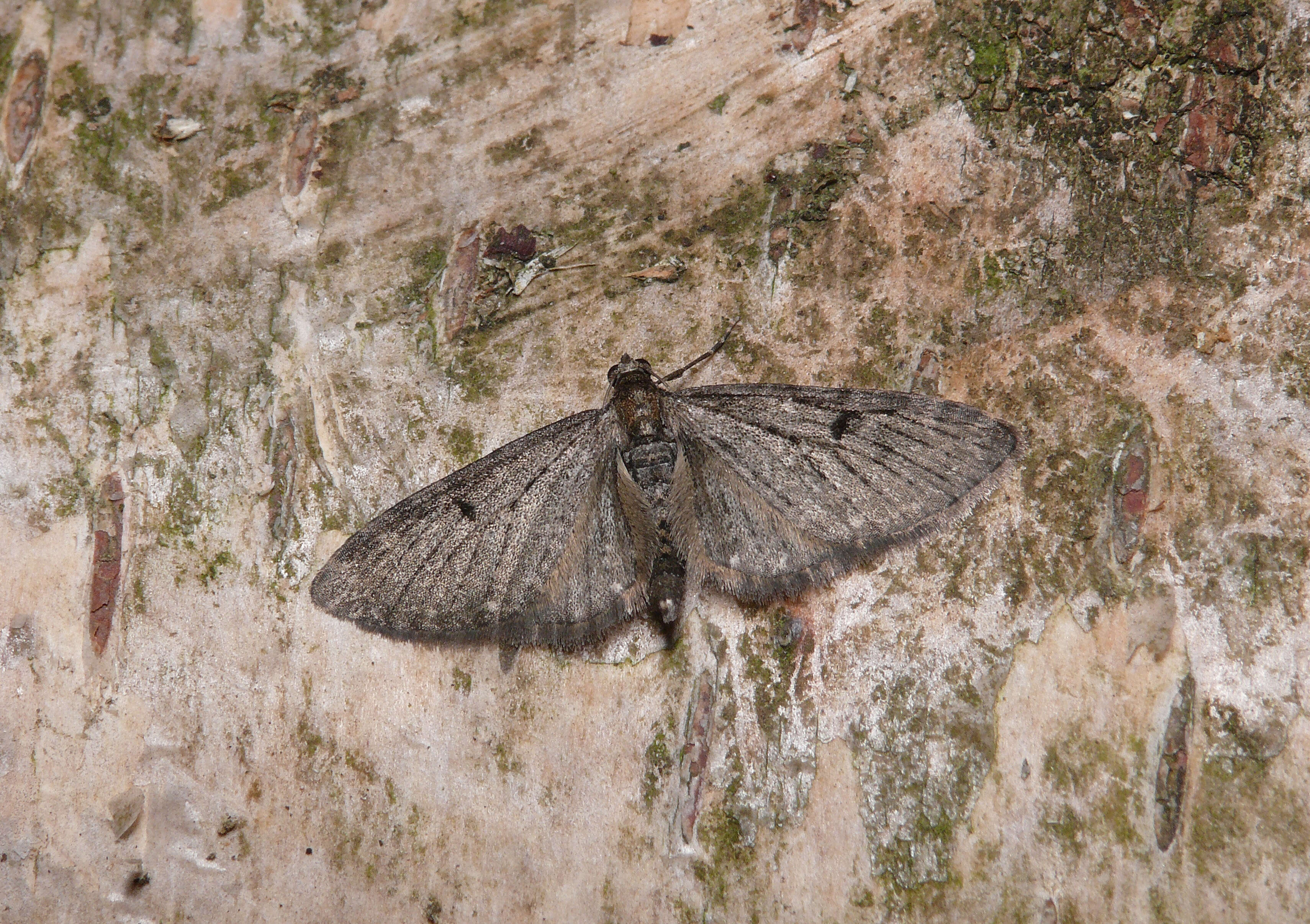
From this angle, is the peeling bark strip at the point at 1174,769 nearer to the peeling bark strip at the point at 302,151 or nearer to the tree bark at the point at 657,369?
the tree bark at the point at 657,369

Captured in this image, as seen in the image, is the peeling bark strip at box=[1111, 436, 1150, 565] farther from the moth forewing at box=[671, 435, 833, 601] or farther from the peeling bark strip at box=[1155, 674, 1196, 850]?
the moth forewing at box=[671, 435, 833, 601]

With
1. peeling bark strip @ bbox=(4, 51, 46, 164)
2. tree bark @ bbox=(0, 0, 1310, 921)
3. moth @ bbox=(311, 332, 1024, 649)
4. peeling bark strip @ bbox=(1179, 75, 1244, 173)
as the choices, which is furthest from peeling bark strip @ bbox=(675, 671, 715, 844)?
peeling bark strip @ bbox=(4, 51, 46, 164)

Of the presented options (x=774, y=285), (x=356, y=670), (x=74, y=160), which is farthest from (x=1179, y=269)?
(x=74, y=160)

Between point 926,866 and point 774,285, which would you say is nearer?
point 926,866

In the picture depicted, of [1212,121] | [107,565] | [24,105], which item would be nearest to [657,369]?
[1212,121]

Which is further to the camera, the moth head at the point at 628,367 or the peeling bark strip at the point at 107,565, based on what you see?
the moth head at the point at 628,367

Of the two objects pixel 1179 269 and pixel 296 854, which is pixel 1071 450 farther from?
pixel 296 854

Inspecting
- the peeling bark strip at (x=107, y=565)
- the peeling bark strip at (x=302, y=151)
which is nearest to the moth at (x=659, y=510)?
the peeling bark strip at (x=107, y=565)
